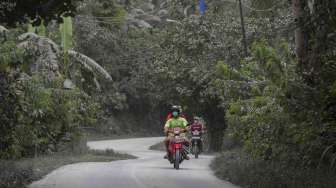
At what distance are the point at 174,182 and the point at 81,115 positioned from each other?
14.7 m

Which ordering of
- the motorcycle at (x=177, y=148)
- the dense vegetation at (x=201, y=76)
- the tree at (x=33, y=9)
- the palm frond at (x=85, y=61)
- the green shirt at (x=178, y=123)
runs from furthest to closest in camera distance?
the palm frond at (x=85, y=61), the green shirt at (x=178, y=123), the motorcycle at (x=177, y=148), the dense vegetation at (x=201, y=76), the tree at (x=33, y=9)

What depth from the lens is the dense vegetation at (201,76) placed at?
14.4 m

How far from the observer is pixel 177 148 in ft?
72.2

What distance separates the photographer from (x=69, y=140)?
30.3 meters

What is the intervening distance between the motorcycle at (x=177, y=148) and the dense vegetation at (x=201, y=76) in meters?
1.55

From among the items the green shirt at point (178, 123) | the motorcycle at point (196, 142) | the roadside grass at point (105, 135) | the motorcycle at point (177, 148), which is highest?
the green shirt at point (178, 123)

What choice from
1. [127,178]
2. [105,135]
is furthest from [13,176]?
[105,135]

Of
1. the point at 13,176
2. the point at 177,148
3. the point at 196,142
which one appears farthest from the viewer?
the point at 196,142

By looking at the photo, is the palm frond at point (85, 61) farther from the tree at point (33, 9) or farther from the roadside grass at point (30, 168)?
the tree at point (33, 9)

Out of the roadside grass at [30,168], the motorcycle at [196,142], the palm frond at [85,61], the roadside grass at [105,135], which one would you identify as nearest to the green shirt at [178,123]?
the roadside grass at [30,168]

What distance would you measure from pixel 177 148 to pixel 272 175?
7.21 metres

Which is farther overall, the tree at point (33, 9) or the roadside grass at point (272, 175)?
the tree at point (33, 9)

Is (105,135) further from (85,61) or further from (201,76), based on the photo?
(85,61)

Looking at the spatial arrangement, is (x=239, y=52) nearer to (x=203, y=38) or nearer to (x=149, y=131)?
(x=203, y=38)
